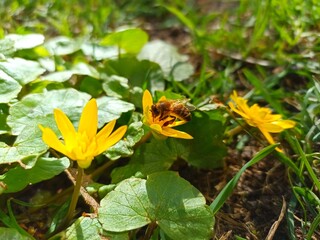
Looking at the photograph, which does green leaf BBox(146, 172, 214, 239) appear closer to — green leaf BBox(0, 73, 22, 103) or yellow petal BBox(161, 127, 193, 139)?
yellow petal BBox(161, 127, 193, 139)

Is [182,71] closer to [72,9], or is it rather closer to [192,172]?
[192,172]

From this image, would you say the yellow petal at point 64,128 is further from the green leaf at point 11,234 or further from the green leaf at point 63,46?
the green leaf at point 63,46

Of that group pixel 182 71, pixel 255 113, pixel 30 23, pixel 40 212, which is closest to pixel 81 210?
pixel 40 212

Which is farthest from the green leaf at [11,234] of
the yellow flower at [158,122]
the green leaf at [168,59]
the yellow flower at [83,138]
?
the green leaf at [168,59]

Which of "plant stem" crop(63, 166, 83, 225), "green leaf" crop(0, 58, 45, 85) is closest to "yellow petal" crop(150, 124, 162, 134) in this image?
"plant stem" crop(63, 166, 83, 225)

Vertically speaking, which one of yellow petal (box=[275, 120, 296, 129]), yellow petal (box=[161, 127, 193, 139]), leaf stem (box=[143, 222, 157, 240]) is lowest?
leaf stem (box=[143, 222, 157, 240])
